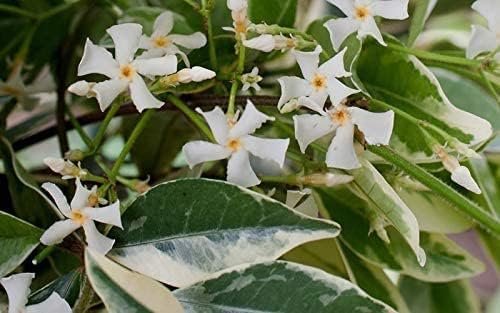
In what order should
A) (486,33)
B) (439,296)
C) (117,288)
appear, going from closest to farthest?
(117,288), (486,33), (439,296)

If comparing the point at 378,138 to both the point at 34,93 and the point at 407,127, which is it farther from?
the point at 34,93

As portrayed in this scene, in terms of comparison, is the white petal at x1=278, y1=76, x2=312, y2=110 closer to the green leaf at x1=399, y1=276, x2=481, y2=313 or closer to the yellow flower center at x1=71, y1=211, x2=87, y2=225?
the yellow flower center at x1=71, y1=211, x2=87, y2=225

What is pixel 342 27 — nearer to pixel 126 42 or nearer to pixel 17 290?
pixel 126 42

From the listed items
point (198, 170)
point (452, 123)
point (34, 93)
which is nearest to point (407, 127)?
point (452, 123)

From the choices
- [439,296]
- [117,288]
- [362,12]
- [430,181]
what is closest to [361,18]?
[362,12]

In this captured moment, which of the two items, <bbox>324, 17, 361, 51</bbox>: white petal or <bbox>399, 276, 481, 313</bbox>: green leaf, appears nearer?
<bbox>324, 17, 361, 51</bbox>: white petal

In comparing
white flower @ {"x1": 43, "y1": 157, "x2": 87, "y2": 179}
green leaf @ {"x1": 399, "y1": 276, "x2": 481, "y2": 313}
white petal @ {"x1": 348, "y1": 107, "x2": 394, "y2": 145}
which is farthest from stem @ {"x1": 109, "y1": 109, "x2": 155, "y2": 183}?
green leaf @ {"x1": 399, "y1": 276, "x2": 481, "y2": 313}

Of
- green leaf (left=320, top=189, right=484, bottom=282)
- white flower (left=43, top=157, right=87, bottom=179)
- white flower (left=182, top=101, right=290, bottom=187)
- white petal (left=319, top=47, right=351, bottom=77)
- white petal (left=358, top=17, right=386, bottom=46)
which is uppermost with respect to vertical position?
white petal (left=358, top=17, right=386, bottom=46)
